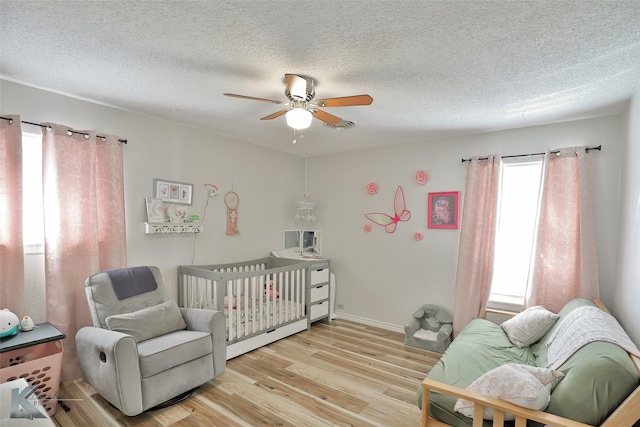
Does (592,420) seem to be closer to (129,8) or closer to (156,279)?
(129,8)

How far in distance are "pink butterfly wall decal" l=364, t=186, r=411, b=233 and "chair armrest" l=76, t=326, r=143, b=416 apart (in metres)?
3.00

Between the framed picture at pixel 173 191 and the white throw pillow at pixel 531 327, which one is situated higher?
the framed picture at pixel 173 191

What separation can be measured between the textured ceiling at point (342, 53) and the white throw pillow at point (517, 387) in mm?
1737

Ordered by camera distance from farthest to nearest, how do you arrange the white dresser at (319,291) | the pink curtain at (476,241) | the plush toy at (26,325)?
the white dresser at (319,291) < the pink curtain at (476,241) < the plush toy at (26,325)

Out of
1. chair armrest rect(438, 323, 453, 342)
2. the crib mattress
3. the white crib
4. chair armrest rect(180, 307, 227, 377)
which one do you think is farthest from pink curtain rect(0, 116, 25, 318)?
chair armrest rect(438, 323, 453, 342)

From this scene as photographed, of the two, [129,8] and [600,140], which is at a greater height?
[129,8]

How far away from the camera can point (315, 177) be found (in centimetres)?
486

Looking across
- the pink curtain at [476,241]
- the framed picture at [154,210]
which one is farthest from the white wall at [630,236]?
the framed picture at [154,210]

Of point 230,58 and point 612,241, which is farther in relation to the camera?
point 612,241

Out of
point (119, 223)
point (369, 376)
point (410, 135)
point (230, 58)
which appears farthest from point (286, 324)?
point (230, 58)

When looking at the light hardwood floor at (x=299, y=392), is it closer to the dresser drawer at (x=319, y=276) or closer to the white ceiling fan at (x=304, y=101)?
the dresser drawer at (x=319, y=276)

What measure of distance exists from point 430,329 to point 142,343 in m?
2.94

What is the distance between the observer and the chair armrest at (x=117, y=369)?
6.68 feet

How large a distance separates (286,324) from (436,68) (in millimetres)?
3026
